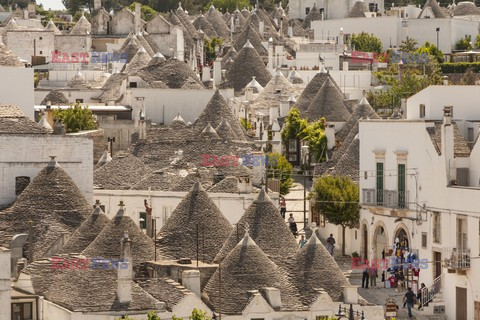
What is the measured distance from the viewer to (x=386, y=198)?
82.5 m

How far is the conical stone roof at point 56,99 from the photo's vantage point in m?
122

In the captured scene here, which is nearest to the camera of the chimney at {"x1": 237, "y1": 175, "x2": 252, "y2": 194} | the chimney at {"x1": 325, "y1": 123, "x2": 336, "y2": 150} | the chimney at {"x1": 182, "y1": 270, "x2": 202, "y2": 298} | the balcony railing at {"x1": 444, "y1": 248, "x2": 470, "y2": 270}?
the chimney at {"x1": 182, "y1": 270, "x2": 202, "y2": 298}

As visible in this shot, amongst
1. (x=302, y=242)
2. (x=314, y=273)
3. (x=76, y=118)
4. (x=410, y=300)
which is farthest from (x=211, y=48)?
(x=314, y=273)

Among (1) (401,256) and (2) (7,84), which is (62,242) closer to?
(1) (401,256)

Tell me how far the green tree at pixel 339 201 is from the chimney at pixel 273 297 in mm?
16291

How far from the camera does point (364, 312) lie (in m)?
69.2

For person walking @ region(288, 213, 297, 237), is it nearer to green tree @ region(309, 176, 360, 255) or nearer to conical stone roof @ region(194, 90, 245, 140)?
green tree @ region(309, 176, 360, 255)

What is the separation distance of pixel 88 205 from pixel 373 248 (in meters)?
11.2

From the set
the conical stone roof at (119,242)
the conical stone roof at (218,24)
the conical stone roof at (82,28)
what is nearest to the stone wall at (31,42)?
the conical stone roof at (82,28)

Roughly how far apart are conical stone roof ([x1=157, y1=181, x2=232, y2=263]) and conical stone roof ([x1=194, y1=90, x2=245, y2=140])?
94.5 ft

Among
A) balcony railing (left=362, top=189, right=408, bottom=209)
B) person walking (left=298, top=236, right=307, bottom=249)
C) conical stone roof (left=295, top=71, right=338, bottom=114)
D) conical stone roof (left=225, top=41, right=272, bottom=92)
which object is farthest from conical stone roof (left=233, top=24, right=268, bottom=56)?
person walking (left=298, top=236, right=307, bottom=249)

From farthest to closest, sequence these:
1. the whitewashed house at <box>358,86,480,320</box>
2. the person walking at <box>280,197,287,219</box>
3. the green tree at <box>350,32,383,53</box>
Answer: the green tree at <box>350,32,383,53</box> < the person walking at <box>280,197,287,219</box> < the whitewashed house at <box>358,86,480,320</box>

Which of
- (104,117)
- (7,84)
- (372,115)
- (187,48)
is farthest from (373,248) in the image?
(187,48)

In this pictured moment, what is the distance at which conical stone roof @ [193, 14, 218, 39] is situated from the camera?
17238 cm
